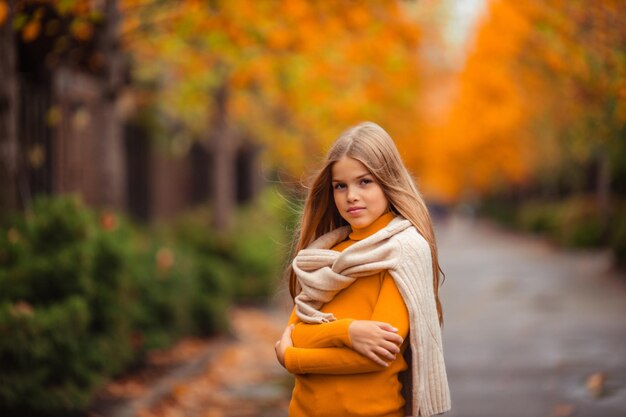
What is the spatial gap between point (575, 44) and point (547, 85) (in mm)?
12578

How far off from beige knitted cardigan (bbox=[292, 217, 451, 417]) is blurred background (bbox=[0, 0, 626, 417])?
20.1 inches

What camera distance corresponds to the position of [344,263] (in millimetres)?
2906

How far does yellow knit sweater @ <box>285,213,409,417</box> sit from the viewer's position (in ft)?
9.42

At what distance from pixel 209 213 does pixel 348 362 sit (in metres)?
16.6

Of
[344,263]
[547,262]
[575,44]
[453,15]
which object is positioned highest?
[453,15]

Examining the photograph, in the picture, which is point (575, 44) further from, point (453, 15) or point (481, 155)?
point (481, 155)

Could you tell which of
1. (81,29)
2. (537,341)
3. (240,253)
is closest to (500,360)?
(537,341)

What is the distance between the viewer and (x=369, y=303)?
117 inches

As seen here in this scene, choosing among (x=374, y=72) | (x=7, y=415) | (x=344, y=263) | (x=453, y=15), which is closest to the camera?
(x=344, y=263)

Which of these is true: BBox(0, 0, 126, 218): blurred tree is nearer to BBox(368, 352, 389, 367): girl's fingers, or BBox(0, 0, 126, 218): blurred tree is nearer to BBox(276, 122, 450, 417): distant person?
BBox(276, 122, 450, 417): distant person

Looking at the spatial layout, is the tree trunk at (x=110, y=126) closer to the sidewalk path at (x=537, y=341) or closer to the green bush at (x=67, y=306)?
the green bush at (x=67, y=306)

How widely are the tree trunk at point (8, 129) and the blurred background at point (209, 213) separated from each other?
14 mm

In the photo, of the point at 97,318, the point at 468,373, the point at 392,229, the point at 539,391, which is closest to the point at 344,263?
the point at 392,229

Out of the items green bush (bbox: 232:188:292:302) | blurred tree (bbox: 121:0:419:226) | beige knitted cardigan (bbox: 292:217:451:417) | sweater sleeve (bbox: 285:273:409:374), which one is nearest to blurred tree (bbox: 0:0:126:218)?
blurred tree (bbox: 121:0:419:226)
